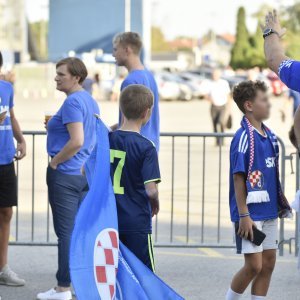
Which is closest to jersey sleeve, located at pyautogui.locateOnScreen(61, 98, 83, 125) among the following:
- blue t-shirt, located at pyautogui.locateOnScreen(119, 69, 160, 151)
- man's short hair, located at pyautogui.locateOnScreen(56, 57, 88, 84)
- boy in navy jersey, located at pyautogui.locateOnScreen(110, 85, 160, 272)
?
man's short hair, located at pyautogui.locateOnScreen(56, 57, 88, 84)

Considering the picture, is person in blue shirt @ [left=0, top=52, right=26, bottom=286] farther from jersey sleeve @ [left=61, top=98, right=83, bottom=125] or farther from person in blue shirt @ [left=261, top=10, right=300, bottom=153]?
person in blue shirt @ [left=261, top=10, right=300, bottom=153]

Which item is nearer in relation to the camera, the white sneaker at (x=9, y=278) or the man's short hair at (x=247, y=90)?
the man's short hair at (x=247, y=90)

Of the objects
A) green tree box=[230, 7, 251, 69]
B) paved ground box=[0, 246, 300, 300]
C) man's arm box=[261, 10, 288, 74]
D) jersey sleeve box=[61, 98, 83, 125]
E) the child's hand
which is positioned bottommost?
paved ground box=[0, 246, 300, 300]

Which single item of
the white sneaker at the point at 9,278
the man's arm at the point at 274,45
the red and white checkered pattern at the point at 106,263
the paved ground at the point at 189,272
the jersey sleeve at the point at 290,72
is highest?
the man's arm at the point at 274,45

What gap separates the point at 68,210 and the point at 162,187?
22.0 ft

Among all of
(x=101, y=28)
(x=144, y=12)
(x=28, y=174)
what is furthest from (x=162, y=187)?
(x=101, y=28)

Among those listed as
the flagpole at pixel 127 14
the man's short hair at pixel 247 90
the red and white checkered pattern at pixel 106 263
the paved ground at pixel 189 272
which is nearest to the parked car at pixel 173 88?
the flagpole at pixel 127 14

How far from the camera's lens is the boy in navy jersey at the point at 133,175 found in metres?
5.53

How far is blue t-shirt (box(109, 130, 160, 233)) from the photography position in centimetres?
553

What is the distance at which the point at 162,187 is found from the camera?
1354cm

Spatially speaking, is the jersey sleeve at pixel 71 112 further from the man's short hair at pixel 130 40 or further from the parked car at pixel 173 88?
the parked car at pixel 173 88

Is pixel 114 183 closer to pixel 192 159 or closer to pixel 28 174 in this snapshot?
pixel 28 174

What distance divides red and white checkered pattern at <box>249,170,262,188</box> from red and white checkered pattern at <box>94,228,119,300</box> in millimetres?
1034

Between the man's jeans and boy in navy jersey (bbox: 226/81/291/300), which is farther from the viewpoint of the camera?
the man's jeans
